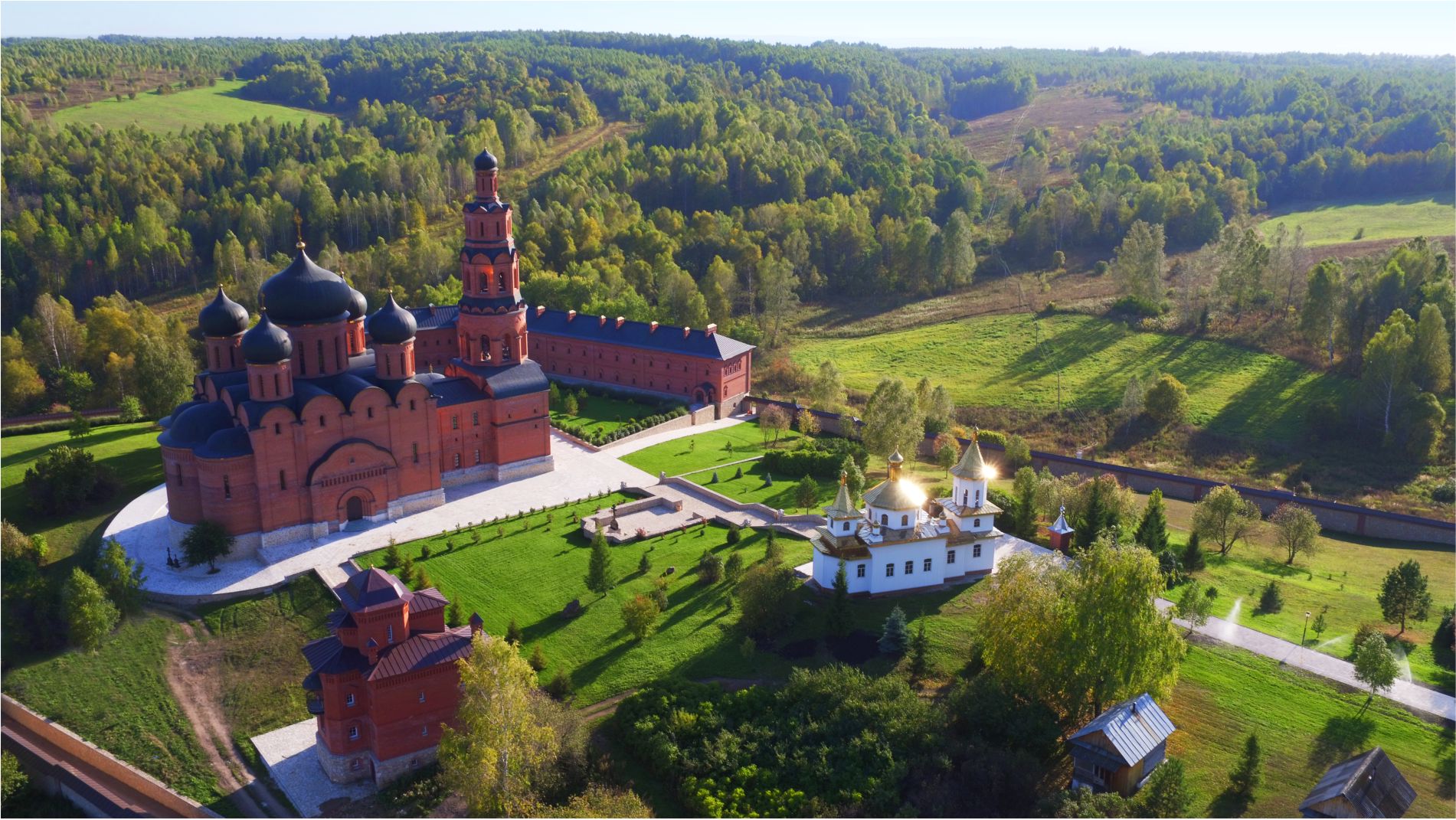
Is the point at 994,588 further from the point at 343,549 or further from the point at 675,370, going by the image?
the point at 675,370

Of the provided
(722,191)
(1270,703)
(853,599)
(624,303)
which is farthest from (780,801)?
(722,191)

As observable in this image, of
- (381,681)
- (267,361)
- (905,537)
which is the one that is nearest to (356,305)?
(267,361)

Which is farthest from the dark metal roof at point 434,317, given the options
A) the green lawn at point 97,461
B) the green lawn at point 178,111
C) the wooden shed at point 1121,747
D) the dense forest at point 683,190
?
the green lawn at point 178,111

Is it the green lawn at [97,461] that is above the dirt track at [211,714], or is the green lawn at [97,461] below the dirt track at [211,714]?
above

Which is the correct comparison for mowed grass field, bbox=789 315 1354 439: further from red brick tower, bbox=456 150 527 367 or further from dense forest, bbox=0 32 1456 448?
red brick tower, bbox=456 150 527 367

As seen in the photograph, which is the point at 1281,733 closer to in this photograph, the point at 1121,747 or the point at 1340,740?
the point at 1340,740

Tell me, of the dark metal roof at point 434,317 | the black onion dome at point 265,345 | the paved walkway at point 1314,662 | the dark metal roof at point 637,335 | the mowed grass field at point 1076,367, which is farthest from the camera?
the mowed grass field at point 1076,367

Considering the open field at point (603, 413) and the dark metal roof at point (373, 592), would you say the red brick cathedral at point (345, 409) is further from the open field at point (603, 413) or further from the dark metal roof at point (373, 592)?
the dark metal roof at point (373, 592)
